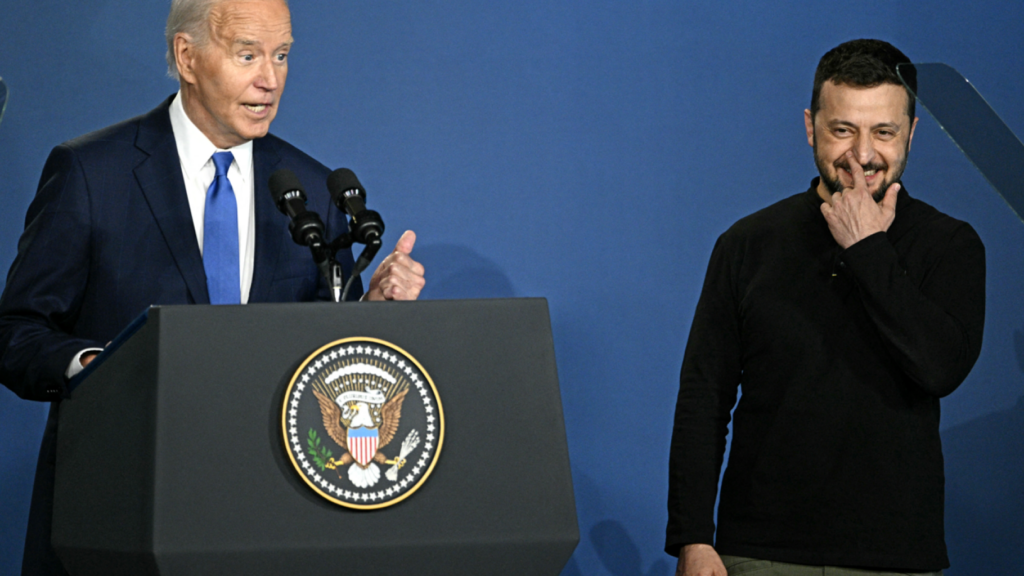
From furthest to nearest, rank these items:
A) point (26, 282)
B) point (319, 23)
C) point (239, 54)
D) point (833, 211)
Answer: point (319, 23)
point (833, 211)
point (239, 54)
point (26, 282)

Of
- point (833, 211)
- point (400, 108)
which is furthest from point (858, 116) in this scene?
point (400, 108)

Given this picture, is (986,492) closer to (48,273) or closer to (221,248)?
(221,248)

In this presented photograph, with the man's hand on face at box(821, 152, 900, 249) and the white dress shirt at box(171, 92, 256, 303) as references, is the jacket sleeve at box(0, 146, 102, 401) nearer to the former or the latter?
the white dress shirt at box(171, 92, 256, 303)

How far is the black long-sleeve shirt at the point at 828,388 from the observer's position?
1692mm

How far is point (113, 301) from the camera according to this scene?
154 centimetres

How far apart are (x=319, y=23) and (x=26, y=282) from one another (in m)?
1.33

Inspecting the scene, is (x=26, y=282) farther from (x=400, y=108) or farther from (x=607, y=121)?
(x=607, y=121)

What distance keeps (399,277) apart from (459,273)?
1222mm

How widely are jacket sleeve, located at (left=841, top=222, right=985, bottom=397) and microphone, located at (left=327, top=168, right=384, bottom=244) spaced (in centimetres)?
86

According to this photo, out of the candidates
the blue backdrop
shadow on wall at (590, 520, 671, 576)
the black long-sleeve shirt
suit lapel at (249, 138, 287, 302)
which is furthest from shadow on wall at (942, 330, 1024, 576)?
suit lapel at (249, 138, 287, 302)

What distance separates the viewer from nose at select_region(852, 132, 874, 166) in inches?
73.2

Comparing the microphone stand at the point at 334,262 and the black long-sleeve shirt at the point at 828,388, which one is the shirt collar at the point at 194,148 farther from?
the black long-sleeve shirt at the point at 828,388

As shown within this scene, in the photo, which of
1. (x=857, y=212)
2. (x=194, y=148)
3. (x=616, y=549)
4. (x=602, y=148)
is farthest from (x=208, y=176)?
(x=616, y=549)

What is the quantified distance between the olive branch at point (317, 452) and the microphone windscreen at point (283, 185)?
0.36 metres
